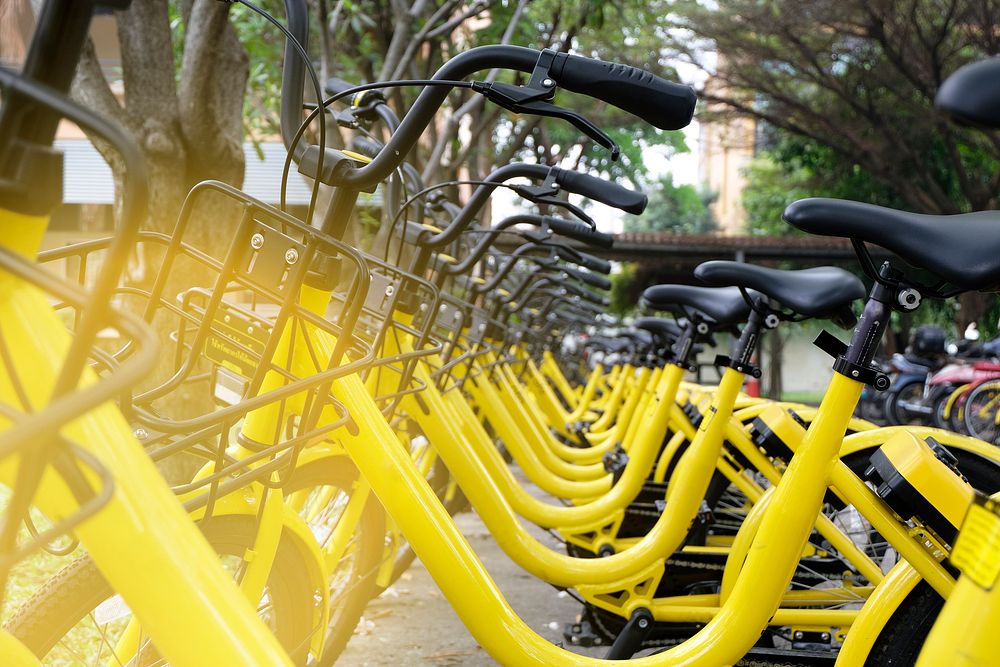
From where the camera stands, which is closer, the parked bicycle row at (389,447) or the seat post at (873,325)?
the parked bicycle row at (389,447)

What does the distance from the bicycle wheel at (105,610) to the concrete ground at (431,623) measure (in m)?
1.37

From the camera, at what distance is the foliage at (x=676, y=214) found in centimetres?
3281

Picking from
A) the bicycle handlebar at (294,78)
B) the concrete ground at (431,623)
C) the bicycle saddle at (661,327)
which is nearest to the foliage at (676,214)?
the bicycle saddle at (661,327)

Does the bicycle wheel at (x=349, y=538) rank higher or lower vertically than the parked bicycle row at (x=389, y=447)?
lower

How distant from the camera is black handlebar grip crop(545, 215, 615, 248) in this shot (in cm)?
245

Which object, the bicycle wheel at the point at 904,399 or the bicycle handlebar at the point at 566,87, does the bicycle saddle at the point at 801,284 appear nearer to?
the bicycle handlebar at the point at 566,87

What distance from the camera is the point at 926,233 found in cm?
153

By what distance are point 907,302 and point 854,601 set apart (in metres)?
1.09

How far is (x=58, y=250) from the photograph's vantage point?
1370 millimetres

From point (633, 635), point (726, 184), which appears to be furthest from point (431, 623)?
point (726, 184)

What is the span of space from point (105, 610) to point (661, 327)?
352cm

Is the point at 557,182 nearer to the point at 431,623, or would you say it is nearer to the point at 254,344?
the point at 254,344

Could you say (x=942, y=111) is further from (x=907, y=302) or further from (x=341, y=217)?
(x=341, y=217)

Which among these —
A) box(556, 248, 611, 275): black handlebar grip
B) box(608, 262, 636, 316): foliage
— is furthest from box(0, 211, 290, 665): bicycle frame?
box(608, 262, 636, 316): foliage
